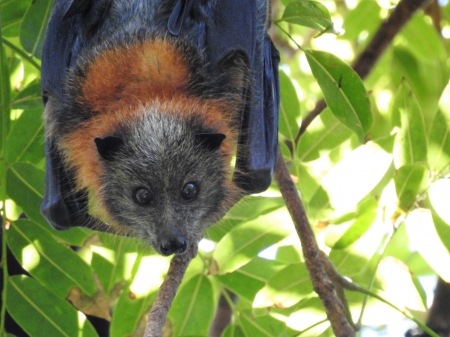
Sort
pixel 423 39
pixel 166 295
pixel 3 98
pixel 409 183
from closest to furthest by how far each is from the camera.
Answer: pixel 166 295 < pixel 3 98 < pixel 409 183 < pixel 423 39

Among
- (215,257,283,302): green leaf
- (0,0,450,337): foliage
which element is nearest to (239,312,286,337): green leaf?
(0,0,450,337): foliage

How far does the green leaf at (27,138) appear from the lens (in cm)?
416

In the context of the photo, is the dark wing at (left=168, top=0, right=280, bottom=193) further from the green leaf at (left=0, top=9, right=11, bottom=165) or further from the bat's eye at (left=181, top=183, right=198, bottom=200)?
the green leaf at (left=0, top=9, right=11, bottom=165)

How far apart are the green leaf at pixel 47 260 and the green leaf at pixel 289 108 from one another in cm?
159

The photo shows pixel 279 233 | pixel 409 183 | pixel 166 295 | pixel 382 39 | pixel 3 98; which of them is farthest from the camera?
pixel 382 39

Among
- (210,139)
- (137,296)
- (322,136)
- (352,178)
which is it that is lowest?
(137,296)

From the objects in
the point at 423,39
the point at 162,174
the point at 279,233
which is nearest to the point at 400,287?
the point at 279,233

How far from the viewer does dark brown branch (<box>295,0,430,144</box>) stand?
5.47 meters

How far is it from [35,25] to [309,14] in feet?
5.71

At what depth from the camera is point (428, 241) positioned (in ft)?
12.4

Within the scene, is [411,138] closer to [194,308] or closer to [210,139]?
[210,139]

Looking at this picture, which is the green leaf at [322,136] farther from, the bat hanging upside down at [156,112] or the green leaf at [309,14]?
the green leaf at [309,14]

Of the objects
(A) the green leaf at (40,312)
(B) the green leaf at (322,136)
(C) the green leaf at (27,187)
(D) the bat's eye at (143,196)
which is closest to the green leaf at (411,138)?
(B) the green leaf at (322,136)

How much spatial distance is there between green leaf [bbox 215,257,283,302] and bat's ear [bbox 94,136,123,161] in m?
1.06
